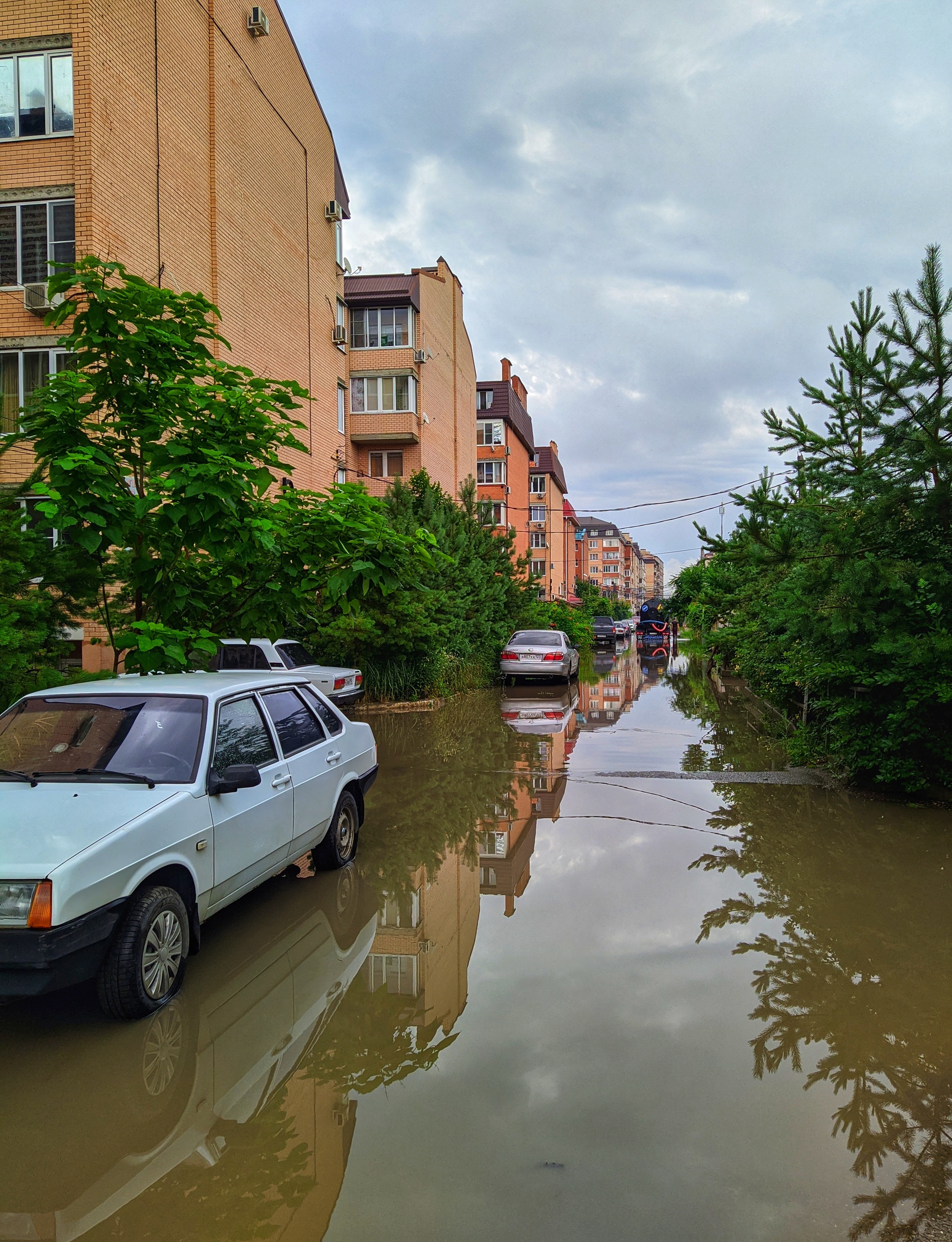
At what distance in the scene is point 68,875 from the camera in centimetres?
391

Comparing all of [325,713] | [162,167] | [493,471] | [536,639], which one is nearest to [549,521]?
[493,471]

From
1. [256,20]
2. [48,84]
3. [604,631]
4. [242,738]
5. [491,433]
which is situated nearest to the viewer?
[242,738]

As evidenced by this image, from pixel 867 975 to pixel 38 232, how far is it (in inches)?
693

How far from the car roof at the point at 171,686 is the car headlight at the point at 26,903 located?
1708mm

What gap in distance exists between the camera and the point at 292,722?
6391 millimetres

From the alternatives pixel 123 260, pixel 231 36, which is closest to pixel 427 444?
pixel 231 36

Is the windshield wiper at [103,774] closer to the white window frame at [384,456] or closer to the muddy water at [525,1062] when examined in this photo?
the muddy water at [525,1062]

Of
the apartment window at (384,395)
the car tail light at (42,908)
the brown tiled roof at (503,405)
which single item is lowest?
the car tail light at (42,908)

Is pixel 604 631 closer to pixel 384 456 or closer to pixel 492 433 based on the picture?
pixel 492 433

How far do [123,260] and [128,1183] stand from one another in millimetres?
16454

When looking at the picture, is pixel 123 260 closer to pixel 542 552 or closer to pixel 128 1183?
pixel 128 1183

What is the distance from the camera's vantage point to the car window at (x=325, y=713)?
6887 mm

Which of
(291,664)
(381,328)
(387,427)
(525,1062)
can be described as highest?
(381,328)

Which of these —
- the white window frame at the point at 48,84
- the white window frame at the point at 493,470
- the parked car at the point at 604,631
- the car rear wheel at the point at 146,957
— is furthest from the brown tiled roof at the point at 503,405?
the car rear wheel at the point at 146,957
